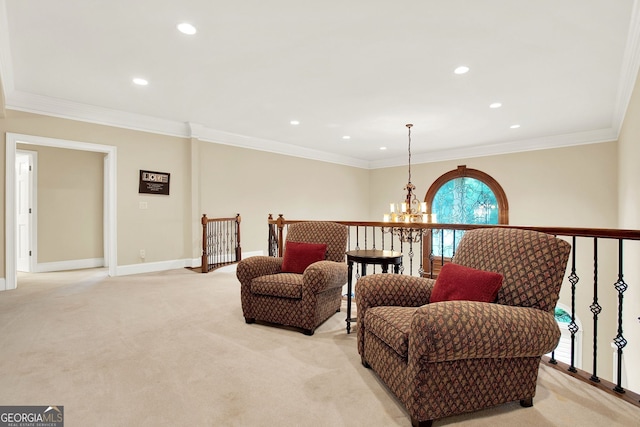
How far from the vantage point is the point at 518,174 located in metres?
6.88

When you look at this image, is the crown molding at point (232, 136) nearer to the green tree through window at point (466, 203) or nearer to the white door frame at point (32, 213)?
the green tree through window at point (466, 203)

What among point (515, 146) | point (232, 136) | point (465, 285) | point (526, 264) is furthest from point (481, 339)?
point (515, 146)

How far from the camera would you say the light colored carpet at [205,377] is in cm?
165

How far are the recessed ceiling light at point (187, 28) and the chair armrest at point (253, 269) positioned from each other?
6.78ft

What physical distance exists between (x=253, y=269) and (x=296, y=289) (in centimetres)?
51

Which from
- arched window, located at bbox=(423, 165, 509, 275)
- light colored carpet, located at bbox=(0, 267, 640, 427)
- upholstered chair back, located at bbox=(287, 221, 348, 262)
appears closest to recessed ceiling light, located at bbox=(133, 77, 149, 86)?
upholstered chair back, located at bbox=(287, 221, 348, 262)

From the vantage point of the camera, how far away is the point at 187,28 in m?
2.74

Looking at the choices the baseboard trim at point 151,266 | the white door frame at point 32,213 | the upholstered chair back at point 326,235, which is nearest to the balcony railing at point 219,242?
the baseboard trim at point 151,266

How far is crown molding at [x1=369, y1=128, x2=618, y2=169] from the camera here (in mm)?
5922

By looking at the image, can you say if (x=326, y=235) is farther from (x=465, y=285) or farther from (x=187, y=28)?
(x=187, y=28)

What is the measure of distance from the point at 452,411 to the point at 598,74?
402cm

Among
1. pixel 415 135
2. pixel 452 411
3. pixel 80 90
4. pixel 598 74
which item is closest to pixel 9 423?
pixel 452 411

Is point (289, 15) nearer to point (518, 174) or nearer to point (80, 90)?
point (80, 90)

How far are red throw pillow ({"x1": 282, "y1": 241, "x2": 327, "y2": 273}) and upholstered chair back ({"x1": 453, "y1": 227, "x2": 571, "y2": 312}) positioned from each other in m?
1.50
